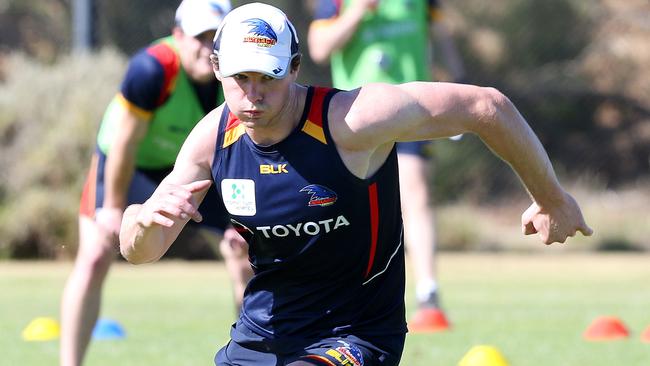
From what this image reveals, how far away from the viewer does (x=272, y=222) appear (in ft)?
14.0

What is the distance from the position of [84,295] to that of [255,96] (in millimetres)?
2177

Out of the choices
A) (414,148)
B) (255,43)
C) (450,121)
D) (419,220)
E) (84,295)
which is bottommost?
(419,220)

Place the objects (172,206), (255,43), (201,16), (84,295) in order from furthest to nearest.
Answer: (201,16), (84,295), (255,43), (172,206)

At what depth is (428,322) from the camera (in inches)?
301

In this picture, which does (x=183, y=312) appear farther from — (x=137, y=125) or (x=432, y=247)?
(x=137, y=125)

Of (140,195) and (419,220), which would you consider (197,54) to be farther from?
(419,220)

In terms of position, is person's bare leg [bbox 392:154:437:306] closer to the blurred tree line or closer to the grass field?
the grass field

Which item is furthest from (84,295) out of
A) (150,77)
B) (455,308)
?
(455,308)

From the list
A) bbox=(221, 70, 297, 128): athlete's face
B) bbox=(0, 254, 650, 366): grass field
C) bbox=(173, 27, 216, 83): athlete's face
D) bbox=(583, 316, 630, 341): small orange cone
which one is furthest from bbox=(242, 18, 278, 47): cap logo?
bbox=(583, 316, 630, 341): small orange cone

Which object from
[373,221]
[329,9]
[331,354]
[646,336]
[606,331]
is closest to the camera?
[331,354]

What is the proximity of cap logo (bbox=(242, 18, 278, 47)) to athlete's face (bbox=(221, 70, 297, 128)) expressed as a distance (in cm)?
10

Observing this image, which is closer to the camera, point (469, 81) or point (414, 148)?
point (414, 148)

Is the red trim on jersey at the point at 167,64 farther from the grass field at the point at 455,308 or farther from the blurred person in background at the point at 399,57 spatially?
the blurred person in background at the point at 399,57

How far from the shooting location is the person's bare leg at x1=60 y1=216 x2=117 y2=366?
5.79 metres
